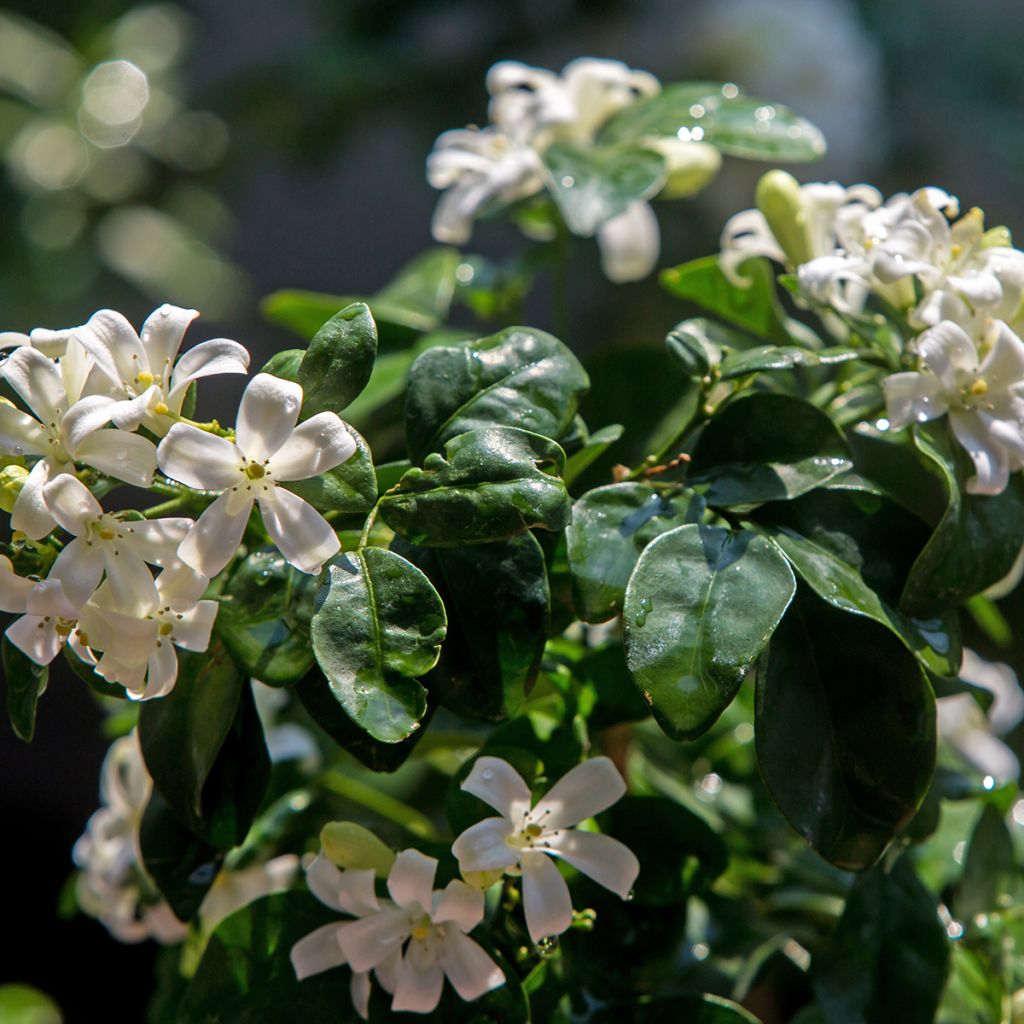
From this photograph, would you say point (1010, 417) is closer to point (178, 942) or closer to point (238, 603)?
point (238, 603)

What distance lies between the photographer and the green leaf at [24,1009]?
80cm

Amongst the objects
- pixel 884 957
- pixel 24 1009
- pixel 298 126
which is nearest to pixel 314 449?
pixel 884 957

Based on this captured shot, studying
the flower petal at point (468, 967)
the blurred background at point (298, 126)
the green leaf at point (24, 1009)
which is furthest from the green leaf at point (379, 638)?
the blurred background at point (298, 126)

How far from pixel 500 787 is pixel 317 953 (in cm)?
10

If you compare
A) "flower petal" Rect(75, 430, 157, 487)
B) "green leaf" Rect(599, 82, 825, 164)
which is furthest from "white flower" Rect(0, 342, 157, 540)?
"green leaf" Rect(599, 82, 825, 164)

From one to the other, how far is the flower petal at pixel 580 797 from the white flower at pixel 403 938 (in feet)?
0.12

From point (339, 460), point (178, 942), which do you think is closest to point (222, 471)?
point (339, 460)

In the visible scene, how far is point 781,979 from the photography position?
24.1 inches

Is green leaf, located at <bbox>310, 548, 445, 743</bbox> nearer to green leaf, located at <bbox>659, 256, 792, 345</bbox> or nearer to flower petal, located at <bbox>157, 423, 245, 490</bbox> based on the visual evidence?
flower petal, located at <bbox>157, 423, 245, 490</bbox>

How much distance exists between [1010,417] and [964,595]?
7cm

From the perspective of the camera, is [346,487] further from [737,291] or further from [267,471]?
[737,291]

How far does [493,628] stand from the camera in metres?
0.39

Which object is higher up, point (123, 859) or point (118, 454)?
point (118, 454)

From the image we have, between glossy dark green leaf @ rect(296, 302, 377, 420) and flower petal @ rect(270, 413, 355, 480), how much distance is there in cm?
1
